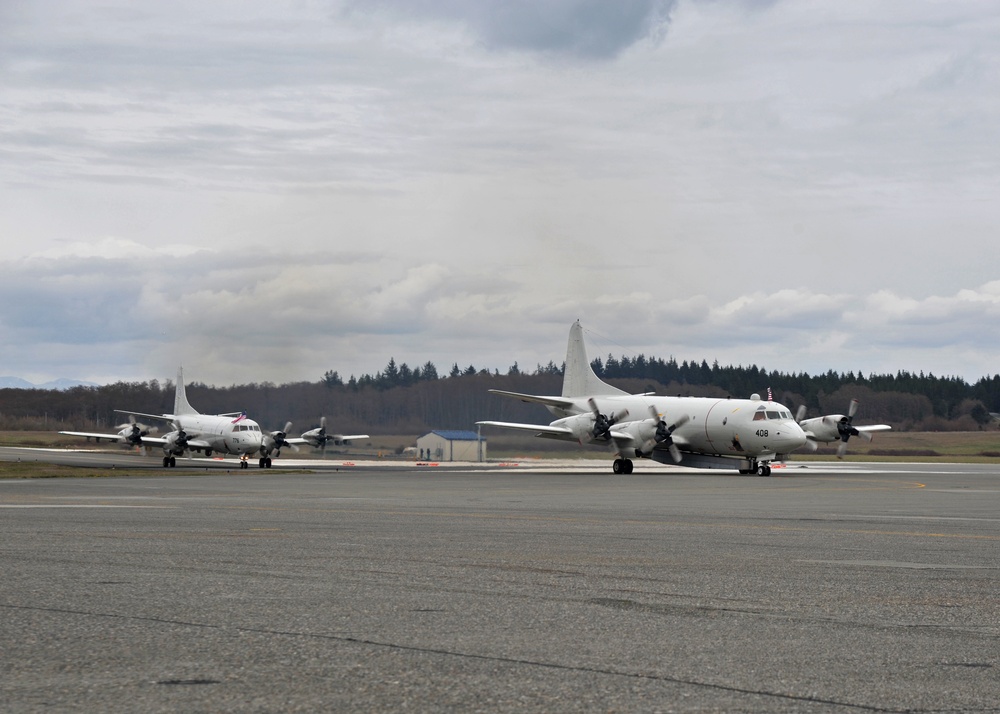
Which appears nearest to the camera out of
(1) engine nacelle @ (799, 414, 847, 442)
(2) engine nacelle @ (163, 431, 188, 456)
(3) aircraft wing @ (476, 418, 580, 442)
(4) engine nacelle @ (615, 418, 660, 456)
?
(4) engine nacelle @ (615, 418, 660, 456)

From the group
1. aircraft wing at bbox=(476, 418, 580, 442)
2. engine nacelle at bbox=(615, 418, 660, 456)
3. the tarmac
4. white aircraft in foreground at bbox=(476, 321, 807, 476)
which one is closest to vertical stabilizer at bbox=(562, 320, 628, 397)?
white aircraft in foreground at bbox=(476, 321, 807, 476)

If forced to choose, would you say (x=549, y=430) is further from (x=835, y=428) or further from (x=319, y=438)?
(x=319, y=438)

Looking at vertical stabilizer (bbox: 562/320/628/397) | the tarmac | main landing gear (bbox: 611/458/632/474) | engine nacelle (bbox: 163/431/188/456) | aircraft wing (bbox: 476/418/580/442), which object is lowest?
main landing gear (bbox: 611/458/632/474)

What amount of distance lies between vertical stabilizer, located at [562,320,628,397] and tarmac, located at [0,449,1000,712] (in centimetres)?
5056

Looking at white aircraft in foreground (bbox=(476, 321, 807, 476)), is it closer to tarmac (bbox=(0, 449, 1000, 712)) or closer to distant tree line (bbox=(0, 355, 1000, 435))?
distant tree line (bbox=(0, 355, 1000, 435))

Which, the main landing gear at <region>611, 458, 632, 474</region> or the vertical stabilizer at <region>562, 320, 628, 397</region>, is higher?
the vertical stabilizer at <region>562, 320, 628, 397</region>

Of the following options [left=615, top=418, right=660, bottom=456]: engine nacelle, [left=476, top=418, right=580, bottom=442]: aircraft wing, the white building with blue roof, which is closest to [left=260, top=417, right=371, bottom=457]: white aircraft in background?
the white building with blue roof

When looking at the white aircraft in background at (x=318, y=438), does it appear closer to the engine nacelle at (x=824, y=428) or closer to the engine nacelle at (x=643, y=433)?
the engine nacelle at (x=643, y=433)

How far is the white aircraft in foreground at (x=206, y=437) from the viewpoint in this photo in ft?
229

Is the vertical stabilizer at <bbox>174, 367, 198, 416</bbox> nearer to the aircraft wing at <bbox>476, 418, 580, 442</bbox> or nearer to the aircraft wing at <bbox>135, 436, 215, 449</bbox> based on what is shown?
the aircraft wing at <bbox>135, 436, 215, 449</bbox>

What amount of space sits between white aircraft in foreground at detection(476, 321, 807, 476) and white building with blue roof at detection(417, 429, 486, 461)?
24.0 m

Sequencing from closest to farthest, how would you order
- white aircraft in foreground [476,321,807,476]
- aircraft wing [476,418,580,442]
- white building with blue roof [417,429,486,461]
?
white aircraft in foreground [476,321,807,476], aircraft wing [476,418,580,442], white building with blue roof [417,429,486,461]

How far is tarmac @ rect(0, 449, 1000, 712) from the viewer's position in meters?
6.02

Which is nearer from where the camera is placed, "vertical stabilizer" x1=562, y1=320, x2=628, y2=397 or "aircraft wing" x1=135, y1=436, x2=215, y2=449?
"vertical stabilizer" x1=562, y1=320, x2=628, y2=397
